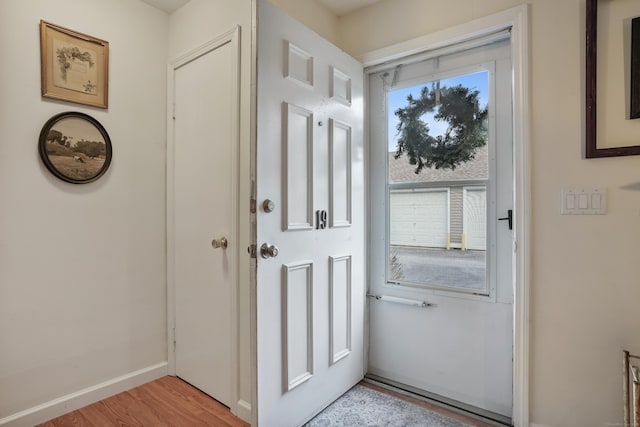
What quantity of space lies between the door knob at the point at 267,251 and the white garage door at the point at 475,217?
1056mm

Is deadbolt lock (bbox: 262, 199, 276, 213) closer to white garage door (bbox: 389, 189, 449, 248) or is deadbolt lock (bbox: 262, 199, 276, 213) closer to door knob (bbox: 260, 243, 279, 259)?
door knob (bbox: 260, 243, 279, 259)

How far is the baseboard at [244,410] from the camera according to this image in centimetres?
175

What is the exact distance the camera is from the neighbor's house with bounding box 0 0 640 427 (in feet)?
4.65

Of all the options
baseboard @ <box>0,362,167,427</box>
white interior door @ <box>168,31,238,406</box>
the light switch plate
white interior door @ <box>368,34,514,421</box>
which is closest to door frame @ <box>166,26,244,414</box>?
white interior door @ <box>168,31,238,406</box>

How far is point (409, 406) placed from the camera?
6.05ft

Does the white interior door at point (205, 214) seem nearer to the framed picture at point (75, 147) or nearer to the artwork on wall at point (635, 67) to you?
the framed picture at point (75, 147)

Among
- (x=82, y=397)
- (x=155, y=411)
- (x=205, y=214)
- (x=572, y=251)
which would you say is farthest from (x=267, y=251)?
(x=82, y=397)

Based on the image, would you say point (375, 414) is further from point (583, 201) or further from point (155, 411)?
point (583, 201)

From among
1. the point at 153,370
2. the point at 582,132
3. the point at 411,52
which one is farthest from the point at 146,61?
the point at 582,132

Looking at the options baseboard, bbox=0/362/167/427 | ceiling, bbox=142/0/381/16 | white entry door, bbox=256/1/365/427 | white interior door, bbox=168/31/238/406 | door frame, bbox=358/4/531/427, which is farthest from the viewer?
ceiling, bbox=142/0/381/16

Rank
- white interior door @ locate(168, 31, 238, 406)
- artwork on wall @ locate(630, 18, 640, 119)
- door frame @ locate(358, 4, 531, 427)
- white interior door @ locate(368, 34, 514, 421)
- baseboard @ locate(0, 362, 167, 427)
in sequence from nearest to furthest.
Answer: artwork on wall @ locate(630, 18, 640, 119)
door frame @ locate(358, 4, 531, 427)
baseboard @ locate(0, 362, 167, 427)
white interior door @ locate(368, 34, 514, 421)
white interior door @ locate(168, 31, 238, 406)

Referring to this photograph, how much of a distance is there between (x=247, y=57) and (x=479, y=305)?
176 centimetres

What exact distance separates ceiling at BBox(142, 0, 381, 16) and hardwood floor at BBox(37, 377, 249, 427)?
231cm

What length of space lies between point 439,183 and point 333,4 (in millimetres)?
1228
